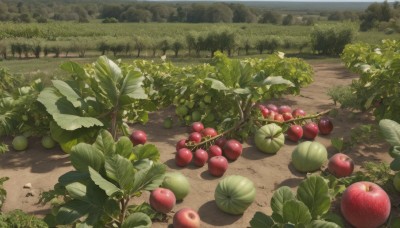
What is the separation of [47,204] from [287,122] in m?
3.56

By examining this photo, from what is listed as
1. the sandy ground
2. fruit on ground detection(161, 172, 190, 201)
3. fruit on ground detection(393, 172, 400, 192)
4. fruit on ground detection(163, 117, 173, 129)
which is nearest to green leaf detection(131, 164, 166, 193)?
the sandy ground

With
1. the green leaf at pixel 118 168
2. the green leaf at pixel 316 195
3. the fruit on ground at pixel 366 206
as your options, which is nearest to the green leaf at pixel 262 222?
the green leaf at pixel 316 195

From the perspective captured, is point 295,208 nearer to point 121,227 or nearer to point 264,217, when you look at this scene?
point 264,217

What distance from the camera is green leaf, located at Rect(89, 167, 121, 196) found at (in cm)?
316

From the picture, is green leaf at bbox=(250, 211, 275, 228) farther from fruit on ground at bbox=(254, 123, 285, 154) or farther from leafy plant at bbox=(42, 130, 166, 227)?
fruit on ground at bbox=(254, 123, 285, 154)

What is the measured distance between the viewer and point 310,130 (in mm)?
5730

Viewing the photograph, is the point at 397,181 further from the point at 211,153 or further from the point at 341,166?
the point at 211,153

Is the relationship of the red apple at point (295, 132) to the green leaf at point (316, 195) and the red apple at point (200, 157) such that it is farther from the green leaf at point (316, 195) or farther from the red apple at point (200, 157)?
the green leaf at point (316, 195)

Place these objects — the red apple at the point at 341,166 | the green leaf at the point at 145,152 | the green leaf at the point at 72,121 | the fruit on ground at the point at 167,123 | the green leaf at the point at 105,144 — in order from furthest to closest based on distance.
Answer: the fruit on ground at the point at 167,123
the red apple at the point at 341,166
the green leaf at the point at 72,121
the green leaf at the point at 145,152
the green leaf at the point at 105,144

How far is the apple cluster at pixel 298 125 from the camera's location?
571cm

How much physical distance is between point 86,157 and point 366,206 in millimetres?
2588

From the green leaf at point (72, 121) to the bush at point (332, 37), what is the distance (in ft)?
82.6

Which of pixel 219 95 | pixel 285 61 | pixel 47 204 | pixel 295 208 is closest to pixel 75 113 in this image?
pixel 47 204

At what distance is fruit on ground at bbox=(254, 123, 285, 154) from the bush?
2339 centimetres
